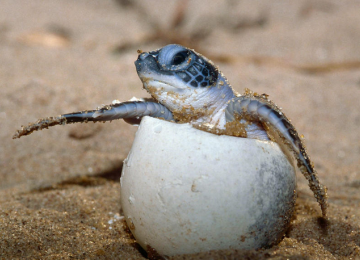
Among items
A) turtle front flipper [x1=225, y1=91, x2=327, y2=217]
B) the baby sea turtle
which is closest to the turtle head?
the baby sea turtle

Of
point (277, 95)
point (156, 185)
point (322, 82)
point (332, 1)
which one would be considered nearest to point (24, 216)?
point (156, 185)

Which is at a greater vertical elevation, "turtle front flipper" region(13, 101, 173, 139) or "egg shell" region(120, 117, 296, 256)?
"turtle front flipper" region(13, 101, 173, 139)

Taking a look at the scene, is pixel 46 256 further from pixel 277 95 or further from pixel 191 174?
pixel 277 95

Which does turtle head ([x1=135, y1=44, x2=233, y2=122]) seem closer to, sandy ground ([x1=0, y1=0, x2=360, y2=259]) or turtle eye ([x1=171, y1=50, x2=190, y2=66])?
turtle eye ([x1=171, y1=50, x2=190, y2=66])

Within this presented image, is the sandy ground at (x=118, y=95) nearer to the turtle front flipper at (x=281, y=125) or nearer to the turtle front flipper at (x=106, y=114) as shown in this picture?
the turtle front flipper at (x=281, y=125)

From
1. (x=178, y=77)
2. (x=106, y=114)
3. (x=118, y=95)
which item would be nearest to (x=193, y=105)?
(x=178, y=77)

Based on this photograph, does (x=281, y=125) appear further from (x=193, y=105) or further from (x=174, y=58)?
(x=174, y=58)
